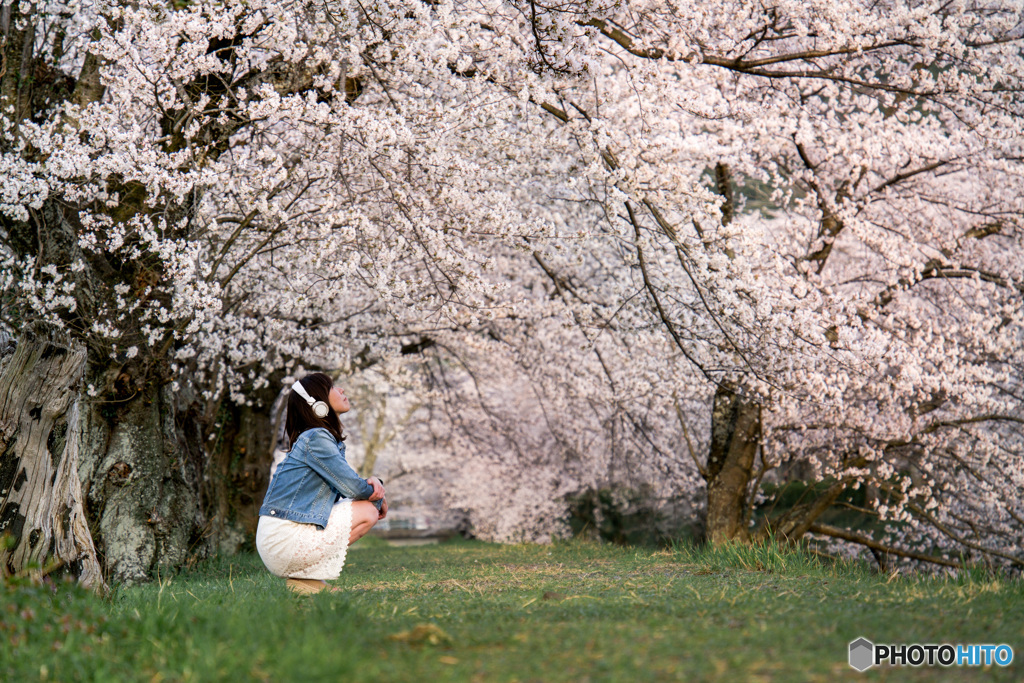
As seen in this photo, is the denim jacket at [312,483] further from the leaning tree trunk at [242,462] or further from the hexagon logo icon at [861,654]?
the leaning tree trunk at [242,462]

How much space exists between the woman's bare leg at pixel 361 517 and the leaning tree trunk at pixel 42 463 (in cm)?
148

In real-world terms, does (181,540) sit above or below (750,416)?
below

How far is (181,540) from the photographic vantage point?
735cm

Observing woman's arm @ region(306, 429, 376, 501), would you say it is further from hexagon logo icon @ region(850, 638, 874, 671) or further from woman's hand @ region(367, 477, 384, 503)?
hexagon logo icon @ region(850, 638, 874, 671)

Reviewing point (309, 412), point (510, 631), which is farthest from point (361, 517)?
point (510, 631)

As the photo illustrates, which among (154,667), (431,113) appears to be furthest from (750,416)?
(154,667)

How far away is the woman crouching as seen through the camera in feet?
15.5

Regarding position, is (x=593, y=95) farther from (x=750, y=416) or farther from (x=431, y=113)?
(x=750, y=416)

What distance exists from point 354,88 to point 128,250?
2.39 m

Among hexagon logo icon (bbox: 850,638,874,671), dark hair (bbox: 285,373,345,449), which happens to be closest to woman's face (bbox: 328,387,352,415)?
dark hair (bbox: 285,373,345,449)

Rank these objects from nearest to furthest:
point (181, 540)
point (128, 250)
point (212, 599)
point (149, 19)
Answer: point (212, 599) → point (149, 19) → point (128, 250) → point (181, 540)

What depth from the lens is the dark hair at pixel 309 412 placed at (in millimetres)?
5008

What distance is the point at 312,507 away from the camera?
4.75m

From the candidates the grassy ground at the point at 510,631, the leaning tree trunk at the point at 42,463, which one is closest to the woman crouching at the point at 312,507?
the grassy ground at the point at 510,631
